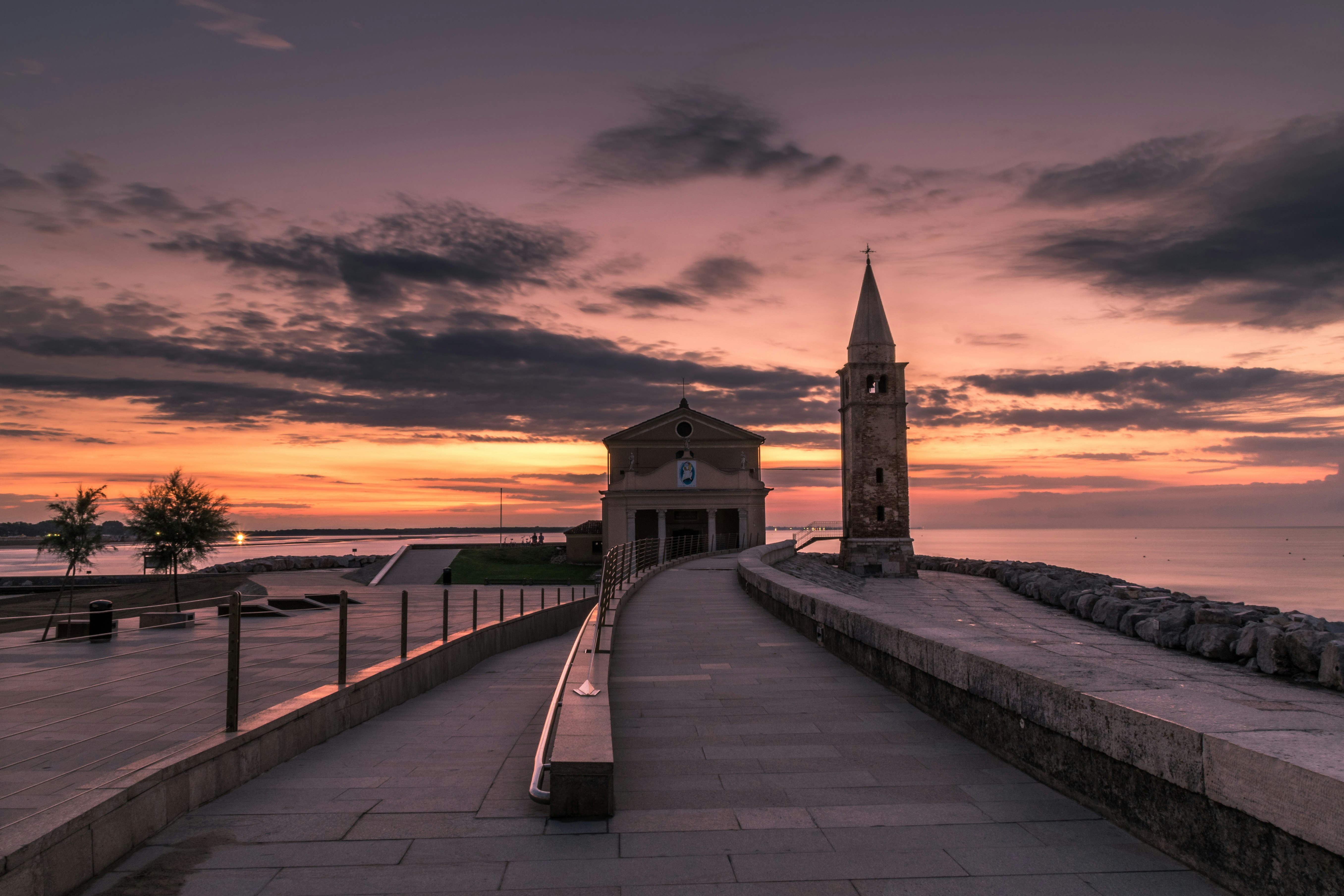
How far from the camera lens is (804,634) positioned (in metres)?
11.5

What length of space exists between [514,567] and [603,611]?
133 feet

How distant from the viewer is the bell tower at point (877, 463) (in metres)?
50.8

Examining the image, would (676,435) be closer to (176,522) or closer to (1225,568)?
(176,522)

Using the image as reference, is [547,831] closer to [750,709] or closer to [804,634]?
[750,709]

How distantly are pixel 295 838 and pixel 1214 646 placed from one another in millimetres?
22459

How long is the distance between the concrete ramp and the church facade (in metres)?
9.98

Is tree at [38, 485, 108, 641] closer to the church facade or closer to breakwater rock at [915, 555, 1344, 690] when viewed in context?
the church facade

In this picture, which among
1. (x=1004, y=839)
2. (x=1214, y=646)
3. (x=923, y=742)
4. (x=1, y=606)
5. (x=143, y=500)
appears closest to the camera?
(x=1004, y=839)

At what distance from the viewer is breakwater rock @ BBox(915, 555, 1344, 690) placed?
1692 cm

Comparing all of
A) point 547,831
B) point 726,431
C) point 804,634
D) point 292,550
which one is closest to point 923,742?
point 547,831

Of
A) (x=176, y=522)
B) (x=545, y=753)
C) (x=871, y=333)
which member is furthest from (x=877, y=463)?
(x=545, y=753)

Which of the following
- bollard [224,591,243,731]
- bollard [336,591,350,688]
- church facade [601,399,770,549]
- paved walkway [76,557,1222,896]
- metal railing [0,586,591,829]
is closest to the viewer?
paved walkway [76,557,1222,896]

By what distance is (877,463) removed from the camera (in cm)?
5094

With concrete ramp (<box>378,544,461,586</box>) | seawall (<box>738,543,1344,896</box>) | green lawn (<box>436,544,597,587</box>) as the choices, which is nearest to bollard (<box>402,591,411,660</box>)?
seawall (<box>738,543,1344,896</box>)
